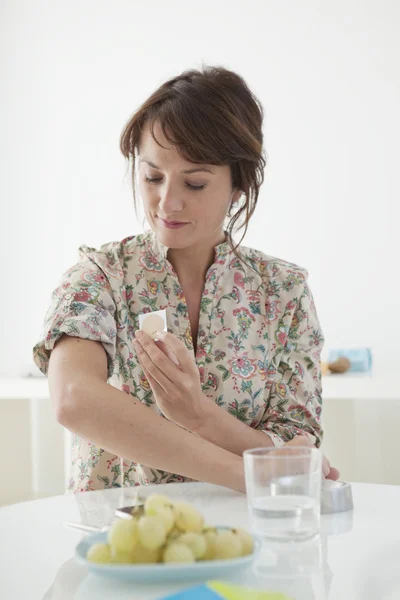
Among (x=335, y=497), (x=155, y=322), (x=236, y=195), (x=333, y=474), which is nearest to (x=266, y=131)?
(x=236, y=195)

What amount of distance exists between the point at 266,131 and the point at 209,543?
133 inches

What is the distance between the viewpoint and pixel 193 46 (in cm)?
420

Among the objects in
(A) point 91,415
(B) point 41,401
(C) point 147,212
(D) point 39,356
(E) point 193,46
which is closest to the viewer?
(A) point 91,415

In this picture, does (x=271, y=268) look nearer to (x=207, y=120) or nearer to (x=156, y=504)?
(x=207, y=120)

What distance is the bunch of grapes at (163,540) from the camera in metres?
0.76

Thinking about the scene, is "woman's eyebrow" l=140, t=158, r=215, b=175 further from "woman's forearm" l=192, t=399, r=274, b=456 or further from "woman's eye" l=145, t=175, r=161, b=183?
"woman's forearm" l=192, t=399, r=274, b=456

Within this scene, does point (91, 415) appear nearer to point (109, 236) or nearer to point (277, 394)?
point (277, 394)

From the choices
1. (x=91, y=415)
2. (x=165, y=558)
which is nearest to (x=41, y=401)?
(x=91, y=415)

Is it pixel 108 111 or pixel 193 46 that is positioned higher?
pixel 193 46

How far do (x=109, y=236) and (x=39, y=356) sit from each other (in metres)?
2.70

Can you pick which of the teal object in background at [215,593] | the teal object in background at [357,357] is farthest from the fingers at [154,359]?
the teal object in background at [357,357]

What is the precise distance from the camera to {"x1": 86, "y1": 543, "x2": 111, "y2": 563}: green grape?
79 centimetres

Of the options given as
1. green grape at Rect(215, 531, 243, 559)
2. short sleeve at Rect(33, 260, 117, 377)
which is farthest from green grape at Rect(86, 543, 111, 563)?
short sleeve at Rect(33, 260, 117, 377)

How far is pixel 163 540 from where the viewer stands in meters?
0.77
